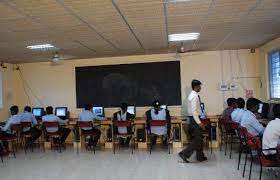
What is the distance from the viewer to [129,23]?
444cm

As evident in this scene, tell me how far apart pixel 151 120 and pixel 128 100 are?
1.83 m

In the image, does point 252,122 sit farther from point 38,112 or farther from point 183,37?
point 38,112

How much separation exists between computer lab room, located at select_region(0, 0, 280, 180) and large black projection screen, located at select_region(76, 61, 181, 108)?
1.1 inches

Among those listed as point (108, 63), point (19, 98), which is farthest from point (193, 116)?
point (19, 98)

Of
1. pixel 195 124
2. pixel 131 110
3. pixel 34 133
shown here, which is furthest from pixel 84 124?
pixel 195 124

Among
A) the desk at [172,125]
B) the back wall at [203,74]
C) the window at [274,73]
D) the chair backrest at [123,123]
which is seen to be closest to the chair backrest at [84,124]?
the desk at [172,125]

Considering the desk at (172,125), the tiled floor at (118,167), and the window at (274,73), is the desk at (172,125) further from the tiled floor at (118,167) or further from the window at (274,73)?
the window at (274,73)

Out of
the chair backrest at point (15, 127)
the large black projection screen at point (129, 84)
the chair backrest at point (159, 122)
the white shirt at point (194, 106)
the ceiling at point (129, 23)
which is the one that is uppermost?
the ceiling at point (129, 23)

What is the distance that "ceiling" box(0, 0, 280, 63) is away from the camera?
3.58 m

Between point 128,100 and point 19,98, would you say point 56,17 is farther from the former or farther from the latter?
point 19,98

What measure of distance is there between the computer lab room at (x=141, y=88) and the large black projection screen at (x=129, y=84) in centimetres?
3

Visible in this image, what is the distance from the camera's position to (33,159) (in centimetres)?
616

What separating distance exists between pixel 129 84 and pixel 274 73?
3.68 metres

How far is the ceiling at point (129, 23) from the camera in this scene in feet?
11.7
